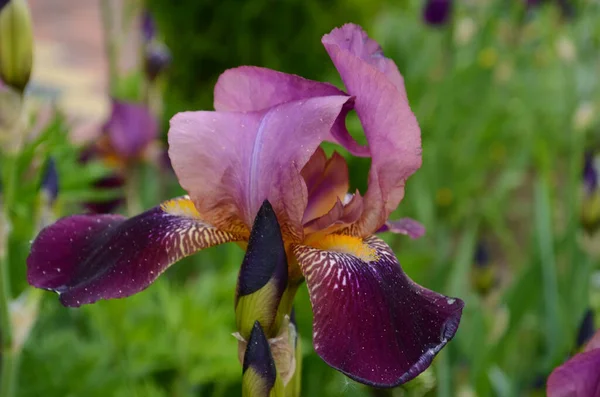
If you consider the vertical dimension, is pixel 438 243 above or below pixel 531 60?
below

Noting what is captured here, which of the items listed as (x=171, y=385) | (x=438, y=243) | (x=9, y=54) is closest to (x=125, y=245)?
(x=9, y=54)

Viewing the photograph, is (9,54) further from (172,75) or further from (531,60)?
(531,60)

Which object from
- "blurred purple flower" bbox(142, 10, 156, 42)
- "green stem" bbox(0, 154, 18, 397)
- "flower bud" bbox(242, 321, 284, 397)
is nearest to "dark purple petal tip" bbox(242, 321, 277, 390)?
"flower bud" bbox(242, 321, 284, 397)

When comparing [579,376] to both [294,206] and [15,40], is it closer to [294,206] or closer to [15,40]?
[294,206]

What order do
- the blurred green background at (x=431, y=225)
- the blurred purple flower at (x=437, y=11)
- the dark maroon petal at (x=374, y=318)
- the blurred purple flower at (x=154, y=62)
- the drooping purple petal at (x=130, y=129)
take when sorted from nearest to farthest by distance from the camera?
the dark maroon petal at (x=374, y=318) → the blurred green background at (x=431, y=225) → the drooping purple petal at (x=130, y=129) → the blurred purple flower at (x=154, y=62) → the blurred purple flower at (x=437, y=11)

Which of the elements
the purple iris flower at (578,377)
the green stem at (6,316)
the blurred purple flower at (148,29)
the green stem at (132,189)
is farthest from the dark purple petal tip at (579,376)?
the blurred purple flower at (148,29)

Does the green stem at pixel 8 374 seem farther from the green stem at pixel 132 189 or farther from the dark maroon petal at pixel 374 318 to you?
the green stem at pixel 132 189
